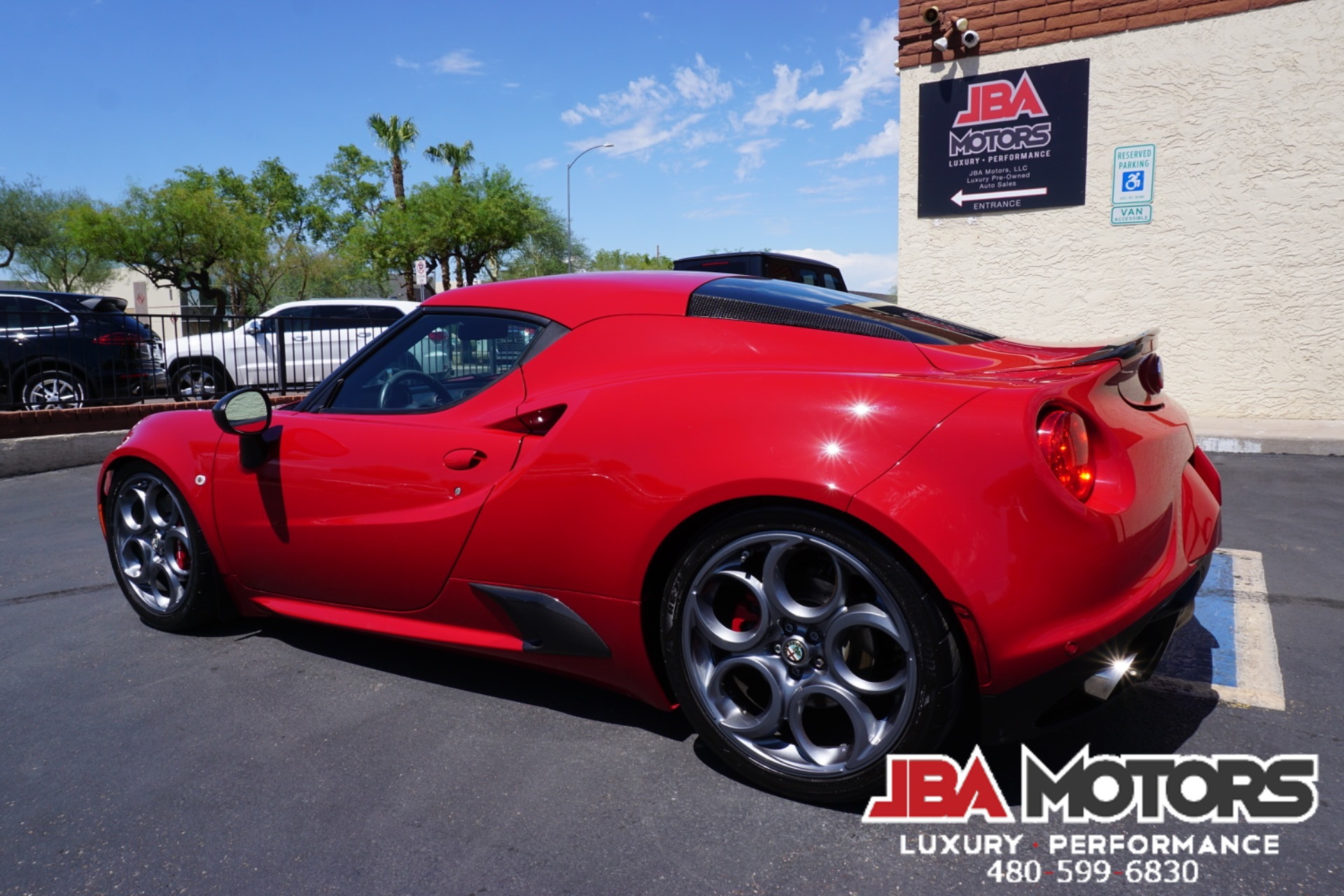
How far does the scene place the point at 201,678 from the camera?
3.28 meters

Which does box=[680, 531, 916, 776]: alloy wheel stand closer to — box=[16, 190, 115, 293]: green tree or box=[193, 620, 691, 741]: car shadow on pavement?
box=[193, 620, 691, 741]: car shadow on pavement

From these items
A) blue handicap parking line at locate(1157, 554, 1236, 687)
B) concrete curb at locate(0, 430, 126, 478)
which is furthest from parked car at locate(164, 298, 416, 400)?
blue handicap parking line at locate(1157, 554, 1236, 687)

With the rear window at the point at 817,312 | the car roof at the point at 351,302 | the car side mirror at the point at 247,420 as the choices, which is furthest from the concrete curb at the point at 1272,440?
the car roof at the point at 351,302

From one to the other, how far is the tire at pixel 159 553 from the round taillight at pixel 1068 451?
300cm

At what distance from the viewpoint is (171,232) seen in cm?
3491

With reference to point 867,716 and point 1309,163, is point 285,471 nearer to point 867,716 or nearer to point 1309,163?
point 867,716

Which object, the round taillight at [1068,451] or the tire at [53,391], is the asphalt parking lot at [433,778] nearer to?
the round taillight at [1068,451]

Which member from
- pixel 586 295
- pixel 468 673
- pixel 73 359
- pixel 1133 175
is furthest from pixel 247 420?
pixel 1133 175

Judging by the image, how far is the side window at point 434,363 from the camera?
2.90 m

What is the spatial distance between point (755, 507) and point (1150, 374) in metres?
1.22

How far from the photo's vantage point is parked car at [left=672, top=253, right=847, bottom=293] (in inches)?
458

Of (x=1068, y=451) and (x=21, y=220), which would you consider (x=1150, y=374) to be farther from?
(x=21, y=220)

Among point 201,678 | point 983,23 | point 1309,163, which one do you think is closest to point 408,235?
point 983,23

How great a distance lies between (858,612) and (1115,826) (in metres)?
0.80
